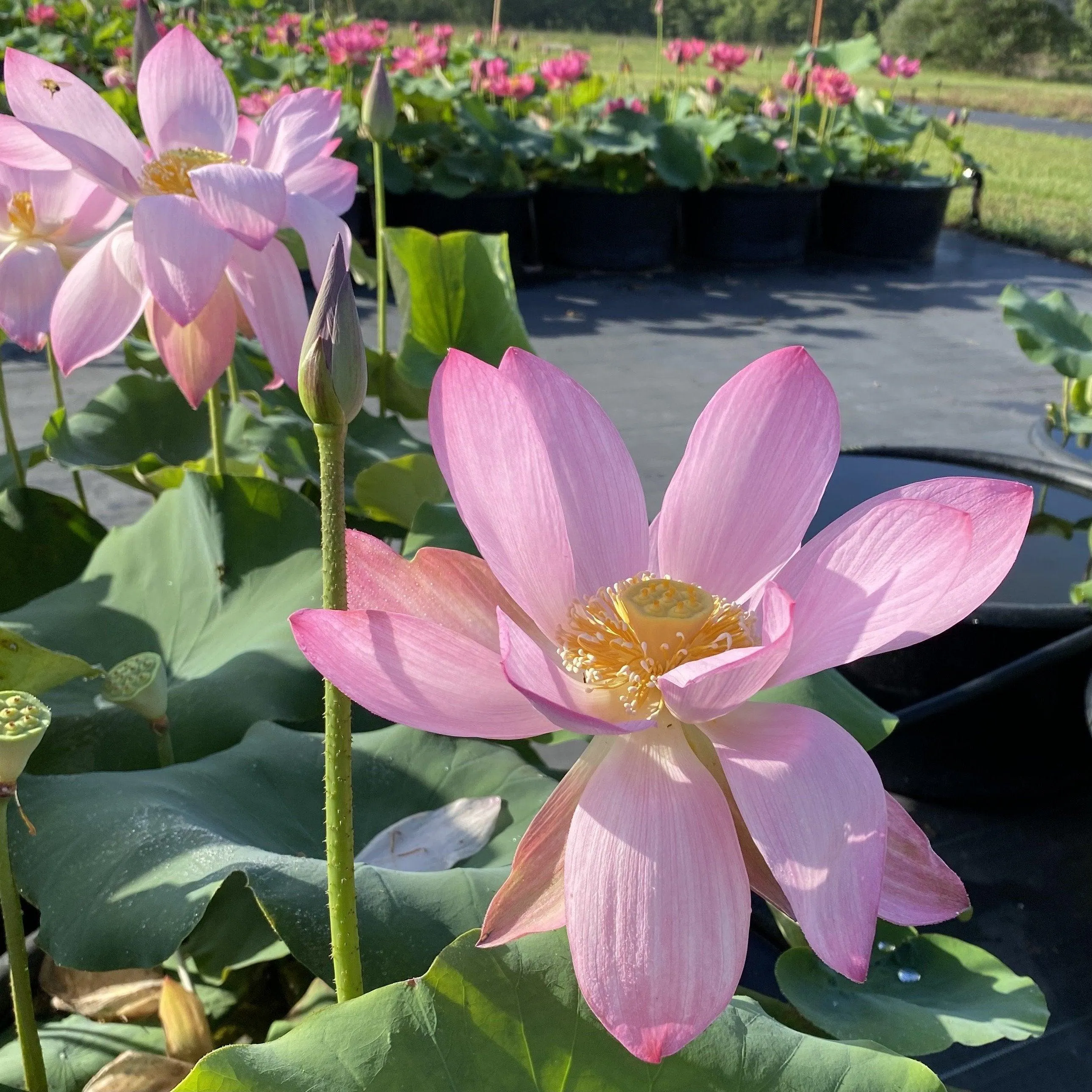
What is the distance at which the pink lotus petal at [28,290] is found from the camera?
87 centimetres

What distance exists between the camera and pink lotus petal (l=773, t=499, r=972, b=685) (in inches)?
14.4

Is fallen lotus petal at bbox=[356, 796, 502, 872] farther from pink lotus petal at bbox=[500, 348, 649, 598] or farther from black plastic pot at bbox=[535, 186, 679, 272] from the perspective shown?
black plastic pot at bbox=[535, 186, 679, 272]

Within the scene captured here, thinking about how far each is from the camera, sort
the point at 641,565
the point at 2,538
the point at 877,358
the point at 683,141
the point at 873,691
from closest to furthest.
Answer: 1. the point at 641,565
2. the point at 2,538
3. the point at 873,691
4. the point at 877,358
5. the point at 683,141

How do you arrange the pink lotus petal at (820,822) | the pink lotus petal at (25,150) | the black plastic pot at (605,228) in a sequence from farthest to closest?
the black plastic pot at (605,228), the pink lotus petal at (25,150), the pink lotus petal at (820,822)

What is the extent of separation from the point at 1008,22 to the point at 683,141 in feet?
66.7

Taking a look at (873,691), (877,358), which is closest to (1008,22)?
(877,358)

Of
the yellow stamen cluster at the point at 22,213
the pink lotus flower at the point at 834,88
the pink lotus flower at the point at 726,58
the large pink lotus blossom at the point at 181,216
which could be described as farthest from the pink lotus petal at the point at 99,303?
the pink lotus flower at the point at 726,58

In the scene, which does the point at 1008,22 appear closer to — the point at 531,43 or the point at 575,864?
the point at 531,43

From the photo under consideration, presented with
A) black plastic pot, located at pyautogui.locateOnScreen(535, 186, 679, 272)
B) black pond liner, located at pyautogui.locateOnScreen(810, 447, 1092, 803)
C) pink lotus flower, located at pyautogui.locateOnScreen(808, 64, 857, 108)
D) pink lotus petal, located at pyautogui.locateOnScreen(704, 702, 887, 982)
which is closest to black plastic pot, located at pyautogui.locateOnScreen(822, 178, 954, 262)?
pink lotus flower, located at pyautogui.locateOnScreen(808, 64, 857, 108)

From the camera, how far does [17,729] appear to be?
446 millimetres

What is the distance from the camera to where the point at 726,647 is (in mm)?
455

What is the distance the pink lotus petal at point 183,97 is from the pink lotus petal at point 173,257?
0.57 feet

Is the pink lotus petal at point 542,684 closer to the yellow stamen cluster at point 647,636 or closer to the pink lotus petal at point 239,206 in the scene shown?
the yellow stamen cluster at point 647,636

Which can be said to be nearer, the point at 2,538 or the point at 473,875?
the point at 473,875
